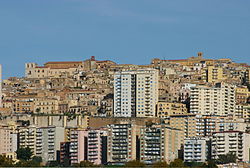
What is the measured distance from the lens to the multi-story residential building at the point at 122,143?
80000 millimetres

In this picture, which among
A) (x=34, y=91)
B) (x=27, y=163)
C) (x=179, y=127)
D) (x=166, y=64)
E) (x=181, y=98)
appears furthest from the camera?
(x=166, y=64)

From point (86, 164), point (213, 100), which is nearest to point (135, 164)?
point (86, 164)

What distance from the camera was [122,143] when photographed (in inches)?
3182

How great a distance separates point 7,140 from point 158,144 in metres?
13.0

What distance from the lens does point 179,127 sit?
8500cm

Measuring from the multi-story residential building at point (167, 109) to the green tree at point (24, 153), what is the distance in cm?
1330

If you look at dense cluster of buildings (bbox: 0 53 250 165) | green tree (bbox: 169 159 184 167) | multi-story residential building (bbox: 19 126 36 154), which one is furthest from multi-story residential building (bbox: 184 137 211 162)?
multi-story residential building (bbox: 19 126 36 154)

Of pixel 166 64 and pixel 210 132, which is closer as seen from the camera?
pixel 210 132

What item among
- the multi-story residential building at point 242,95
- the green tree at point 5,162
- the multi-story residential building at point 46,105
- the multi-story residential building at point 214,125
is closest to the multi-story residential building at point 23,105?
the multi-story residential building at point 46,105

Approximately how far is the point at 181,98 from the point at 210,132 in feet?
39.1

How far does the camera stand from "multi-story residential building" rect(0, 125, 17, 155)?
84.4 metres

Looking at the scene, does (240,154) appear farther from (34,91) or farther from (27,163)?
(34,91)

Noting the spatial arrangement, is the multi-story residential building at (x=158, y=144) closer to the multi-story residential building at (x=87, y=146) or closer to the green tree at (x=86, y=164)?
the multi-story residential building at (x=87, y=146)

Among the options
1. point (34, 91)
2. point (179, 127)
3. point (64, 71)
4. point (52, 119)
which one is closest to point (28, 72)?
point (64, 71)
